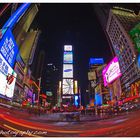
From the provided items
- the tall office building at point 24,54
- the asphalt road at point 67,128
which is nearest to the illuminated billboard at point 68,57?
the tall office building at point 24,54

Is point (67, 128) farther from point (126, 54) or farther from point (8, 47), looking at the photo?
point (126, 54)

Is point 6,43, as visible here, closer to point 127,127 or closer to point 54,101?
point 54,101

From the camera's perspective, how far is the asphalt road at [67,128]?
2867mm

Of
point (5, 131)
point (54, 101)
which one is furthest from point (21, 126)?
point (54, 101)

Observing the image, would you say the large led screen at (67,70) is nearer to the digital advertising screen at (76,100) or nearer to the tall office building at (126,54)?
the digital advertising screen at (76,100)

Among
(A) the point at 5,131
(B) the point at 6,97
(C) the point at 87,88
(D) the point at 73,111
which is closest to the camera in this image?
(A) the point at 5,131

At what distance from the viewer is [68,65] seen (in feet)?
22.9

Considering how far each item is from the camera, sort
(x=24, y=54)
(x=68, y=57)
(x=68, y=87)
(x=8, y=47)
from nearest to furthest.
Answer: (x=8, y=47) → (x=68, y=87) → (x=24, y=54) → (x=68, y=57)

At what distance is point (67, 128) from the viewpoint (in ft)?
9.93

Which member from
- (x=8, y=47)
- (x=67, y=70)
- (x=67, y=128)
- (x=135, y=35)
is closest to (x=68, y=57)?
(x=67, y=70)

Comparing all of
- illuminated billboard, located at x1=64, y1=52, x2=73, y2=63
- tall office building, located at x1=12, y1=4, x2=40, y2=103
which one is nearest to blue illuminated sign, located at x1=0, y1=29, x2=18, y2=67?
tall office building, located at x1=12, y1=4, x2=40, y2=103

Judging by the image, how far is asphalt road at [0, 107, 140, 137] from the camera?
113 inches

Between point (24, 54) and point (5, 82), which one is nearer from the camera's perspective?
point (5, 82)

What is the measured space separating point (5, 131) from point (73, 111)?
174 cm
